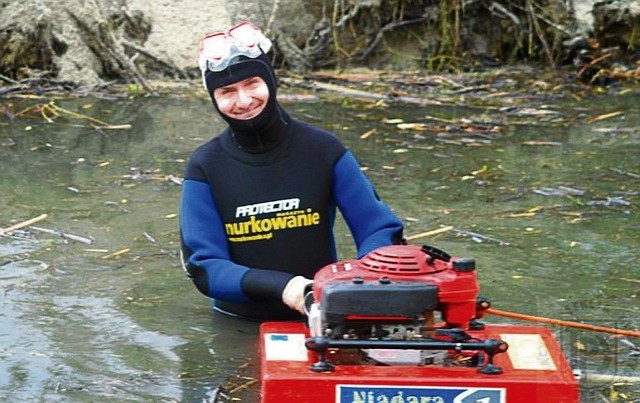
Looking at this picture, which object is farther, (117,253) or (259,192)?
(117,253)

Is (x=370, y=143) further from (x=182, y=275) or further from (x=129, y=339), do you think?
(x=129, y=339)

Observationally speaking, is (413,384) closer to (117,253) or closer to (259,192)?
(259,192)

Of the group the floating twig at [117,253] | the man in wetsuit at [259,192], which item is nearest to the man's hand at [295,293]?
the man in wetsuit at [259,192]

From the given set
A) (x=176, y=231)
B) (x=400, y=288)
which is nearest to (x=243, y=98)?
(x=400, y=288)

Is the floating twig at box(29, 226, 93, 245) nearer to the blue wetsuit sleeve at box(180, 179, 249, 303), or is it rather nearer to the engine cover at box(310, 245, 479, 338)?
the blue wetsuit sleeve at box(180, 179, 249, 303)

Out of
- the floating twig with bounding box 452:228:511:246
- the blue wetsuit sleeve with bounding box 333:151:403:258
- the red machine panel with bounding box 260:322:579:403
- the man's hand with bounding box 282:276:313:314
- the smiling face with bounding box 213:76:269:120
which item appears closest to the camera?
the red machine panel with bounding box 260:322:579:403

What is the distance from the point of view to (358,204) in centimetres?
419

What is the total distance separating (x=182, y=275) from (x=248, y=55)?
1249mm

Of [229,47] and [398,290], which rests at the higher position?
[229,47]

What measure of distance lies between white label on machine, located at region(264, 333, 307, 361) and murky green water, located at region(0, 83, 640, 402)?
437 millimetres

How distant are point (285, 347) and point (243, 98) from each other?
1.00 m

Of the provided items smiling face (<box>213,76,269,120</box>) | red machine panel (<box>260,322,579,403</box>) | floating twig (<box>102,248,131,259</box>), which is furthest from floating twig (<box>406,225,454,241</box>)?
red machine panel (<box>260,322,579,403</box>)

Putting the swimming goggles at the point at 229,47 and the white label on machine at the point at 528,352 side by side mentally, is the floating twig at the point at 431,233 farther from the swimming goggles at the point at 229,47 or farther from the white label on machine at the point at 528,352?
the white label on machine at the point at 528,352

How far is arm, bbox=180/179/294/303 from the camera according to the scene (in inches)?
154
